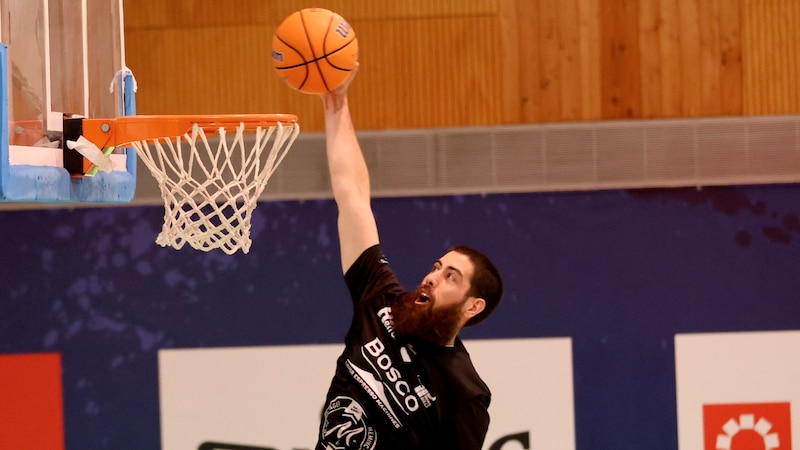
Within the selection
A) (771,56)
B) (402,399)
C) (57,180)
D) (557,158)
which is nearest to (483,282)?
(402,399)

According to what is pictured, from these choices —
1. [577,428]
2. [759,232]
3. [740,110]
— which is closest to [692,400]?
[577,428]

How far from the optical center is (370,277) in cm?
372

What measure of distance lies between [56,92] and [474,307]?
1950 mm

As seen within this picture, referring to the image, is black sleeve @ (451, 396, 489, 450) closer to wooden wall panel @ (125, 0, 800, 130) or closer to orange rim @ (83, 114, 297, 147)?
orange rim @ (83, 114, 297, 147)

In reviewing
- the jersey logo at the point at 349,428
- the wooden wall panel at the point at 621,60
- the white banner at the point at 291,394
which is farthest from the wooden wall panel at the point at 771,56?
the jersey logo at the point at 349,428

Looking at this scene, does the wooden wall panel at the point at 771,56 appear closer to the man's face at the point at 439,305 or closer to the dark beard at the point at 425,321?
the man's face at the point at 439,305

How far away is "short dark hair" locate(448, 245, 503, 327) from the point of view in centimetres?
366

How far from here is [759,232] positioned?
6074 mm

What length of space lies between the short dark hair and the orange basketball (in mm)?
893

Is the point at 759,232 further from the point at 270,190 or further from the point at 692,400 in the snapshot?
the point at 270,190

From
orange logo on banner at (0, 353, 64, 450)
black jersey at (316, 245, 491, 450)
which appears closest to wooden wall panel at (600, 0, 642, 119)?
black jersey at (316, 245, 491, 450)

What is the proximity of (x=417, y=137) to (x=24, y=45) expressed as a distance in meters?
2.78

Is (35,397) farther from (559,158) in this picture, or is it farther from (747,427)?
(747,427)

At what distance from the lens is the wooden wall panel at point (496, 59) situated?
20.0ft
